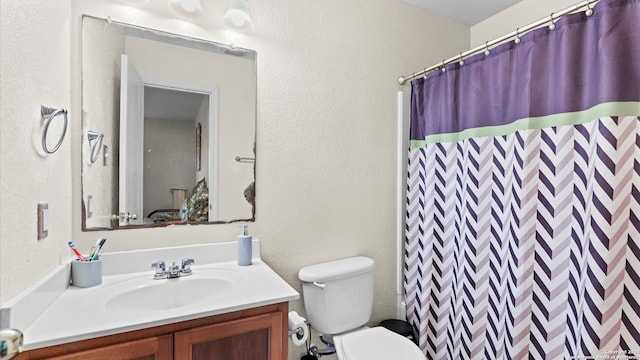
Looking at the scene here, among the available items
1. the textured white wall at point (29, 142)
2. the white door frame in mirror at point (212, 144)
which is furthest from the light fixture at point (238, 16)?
the textured white wall at point (29, 142)

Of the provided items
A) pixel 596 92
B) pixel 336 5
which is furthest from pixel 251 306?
pixel 336 5

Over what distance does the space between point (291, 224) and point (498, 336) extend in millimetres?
1132

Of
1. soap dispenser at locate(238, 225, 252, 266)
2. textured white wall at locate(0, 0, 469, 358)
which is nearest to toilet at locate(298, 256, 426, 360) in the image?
textured white wall at locate(0, 0, 469, 358)

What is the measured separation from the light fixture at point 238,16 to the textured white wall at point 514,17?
167 centimetres

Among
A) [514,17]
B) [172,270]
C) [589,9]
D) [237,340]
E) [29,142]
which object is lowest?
[237,340]

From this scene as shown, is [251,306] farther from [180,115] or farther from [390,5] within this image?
[390,5]

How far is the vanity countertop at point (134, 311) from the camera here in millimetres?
823

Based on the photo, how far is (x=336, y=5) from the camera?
176cm

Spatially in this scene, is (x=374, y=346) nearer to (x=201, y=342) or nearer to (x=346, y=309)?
(x=346, y=309)

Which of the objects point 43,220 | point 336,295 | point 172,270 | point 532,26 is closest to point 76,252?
point 43,220

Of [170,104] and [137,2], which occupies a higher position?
[137,2]

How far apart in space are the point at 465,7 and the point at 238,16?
1513 millimetres

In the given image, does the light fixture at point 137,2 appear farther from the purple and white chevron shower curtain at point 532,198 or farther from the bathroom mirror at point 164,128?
the purple and white chevron shower curtain at point 532,198

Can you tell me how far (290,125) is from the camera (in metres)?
1.63
